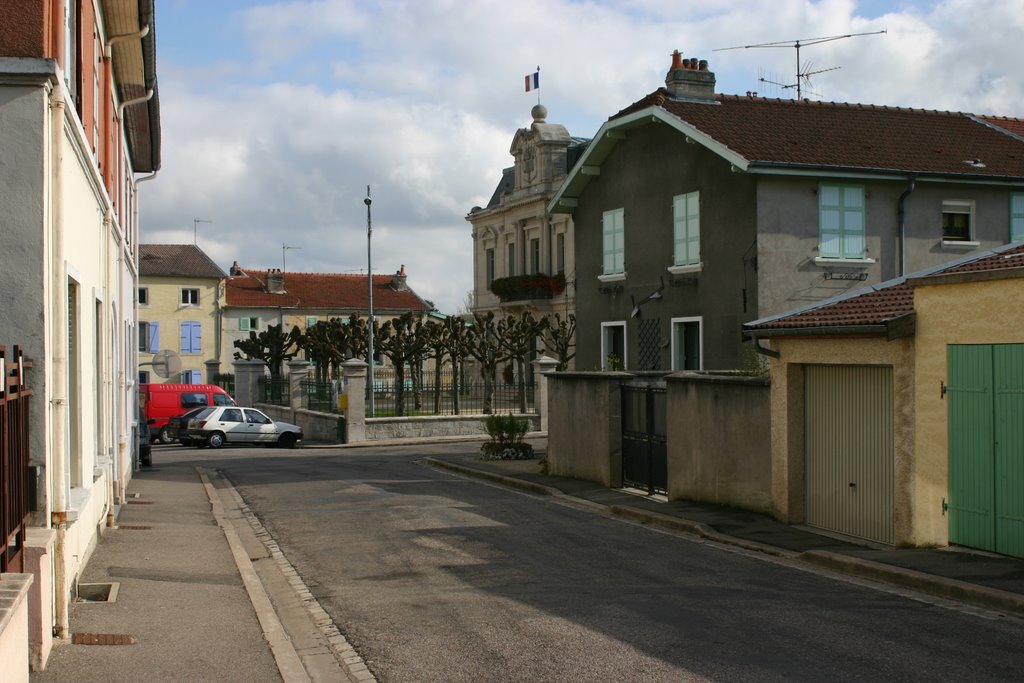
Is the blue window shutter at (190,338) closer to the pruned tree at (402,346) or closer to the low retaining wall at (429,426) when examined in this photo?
the pruned tree at (402,346)

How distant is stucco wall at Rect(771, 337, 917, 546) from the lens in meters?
12.2

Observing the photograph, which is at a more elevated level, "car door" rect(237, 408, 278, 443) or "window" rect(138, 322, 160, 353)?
"window" rect(138, 322, 160, 353)

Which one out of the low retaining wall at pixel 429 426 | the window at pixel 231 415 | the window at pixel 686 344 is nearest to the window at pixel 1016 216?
the window at pixel 686 344

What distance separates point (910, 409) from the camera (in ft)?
40.4

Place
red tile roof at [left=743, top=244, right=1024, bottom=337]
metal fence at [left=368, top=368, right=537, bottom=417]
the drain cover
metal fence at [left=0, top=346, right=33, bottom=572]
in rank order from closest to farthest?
1. metal fence at [left=0, top=346, right=33, bottom=572]
2. the drain cover
3. red tile roof at [left=743, top=244, right=1024, bottom=337]
4. metal fence at [left=368, top=368, right=537, bottom=417]

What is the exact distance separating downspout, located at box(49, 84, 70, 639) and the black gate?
11035 millimetres

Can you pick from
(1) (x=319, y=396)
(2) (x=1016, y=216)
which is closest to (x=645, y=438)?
(2) (x=1016, y=216)

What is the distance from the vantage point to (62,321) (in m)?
8.09

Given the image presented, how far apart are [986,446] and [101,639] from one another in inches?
335

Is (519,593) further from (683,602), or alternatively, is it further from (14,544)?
(14,544)

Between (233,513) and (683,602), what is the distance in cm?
971

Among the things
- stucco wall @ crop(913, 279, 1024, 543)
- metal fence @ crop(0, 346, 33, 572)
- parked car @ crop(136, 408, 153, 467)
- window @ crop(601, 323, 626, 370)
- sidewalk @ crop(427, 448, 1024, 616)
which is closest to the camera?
metal fence @ crop(0, 346, 33, 572)

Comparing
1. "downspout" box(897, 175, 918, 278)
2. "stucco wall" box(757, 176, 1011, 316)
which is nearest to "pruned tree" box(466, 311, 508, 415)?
"stucco wall" box(757, 176, 1011, 316)

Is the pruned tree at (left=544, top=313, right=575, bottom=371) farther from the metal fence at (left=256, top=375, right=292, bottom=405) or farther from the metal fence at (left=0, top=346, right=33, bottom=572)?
the metal fence at (left=0, top=346, right=33, bottom=572)
